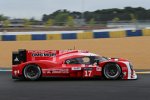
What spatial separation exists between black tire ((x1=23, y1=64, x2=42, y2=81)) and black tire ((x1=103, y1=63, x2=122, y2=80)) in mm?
1846

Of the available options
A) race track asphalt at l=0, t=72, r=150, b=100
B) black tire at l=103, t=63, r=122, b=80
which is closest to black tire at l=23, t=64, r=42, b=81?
race track asphalt at l=0, t=72, r=150, b=100

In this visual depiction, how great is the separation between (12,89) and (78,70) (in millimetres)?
2335

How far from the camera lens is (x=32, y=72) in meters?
12.4

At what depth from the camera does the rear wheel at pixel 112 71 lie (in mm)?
11977

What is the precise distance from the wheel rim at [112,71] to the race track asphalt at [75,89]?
0.37m

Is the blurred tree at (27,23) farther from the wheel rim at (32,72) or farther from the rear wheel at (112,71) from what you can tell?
the rear wheel at (112,71)

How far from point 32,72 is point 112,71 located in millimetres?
2238

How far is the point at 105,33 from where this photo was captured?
2106 centimetres

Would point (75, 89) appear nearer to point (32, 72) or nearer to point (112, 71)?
point (112, 71)

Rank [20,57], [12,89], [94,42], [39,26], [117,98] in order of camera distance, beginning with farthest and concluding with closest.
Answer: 1. [39,26]
2. [94,42]
3. [20,57]
4. [12,89]
5. [117,98]

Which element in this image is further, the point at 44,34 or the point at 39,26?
the point at 39,26

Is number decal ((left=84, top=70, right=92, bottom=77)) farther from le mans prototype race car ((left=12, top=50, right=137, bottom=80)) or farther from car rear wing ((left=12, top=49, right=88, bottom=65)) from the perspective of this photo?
car rear wing ((left=12, top=49, right=88, bottom=65))

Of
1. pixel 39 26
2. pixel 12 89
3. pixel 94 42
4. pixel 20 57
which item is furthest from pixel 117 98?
pixel 39 26

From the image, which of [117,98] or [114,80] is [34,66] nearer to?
[114,80]
